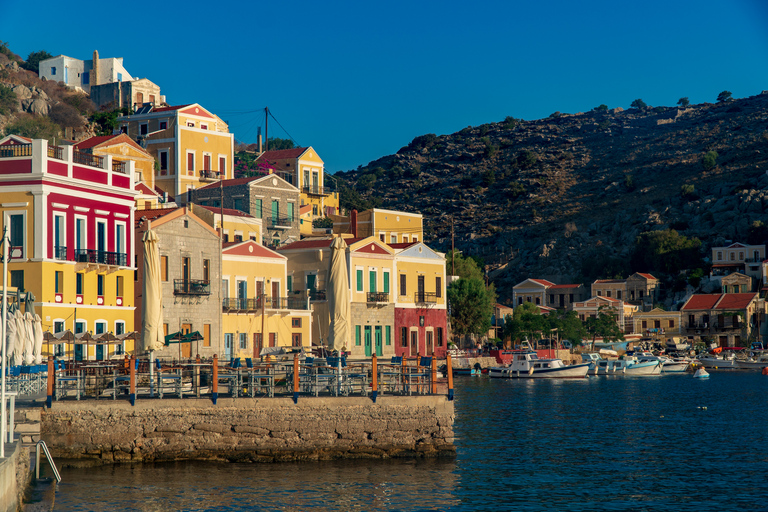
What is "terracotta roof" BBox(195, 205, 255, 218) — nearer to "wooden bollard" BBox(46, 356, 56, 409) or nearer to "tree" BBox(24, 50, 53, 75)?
"wooden bollard" BBox(46, 356, 56, 409)

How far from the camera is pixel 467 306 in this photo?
266 ft

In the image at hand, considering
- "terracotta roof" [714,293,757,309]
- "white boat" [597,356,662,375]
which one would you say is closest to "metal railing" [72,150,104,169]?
"white boat" [597,356,662,375]

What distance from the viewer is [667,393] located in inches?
2378

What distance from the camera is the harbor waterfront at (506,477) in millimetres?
22984

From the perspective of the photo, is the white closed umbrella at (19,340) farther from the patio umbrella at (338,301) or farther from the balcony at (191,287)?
the balcony at (191,287)

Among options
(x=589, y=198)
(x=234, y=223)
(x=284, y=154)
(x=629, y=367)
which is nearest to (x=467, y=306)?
(x=629, y=367)

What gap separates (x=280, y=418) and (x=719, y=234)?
115 meters

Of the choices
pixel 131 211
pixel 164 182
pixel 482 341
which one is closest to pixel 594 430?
pixel 131 211

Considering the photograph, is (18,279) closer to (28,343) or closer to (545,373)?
(28,343)

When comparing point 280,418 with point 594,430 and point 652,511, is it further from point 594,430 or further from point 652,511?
point 594,430

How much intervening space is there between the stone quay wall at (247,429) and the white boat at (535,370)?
156ft

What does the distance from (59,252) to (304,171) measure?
4945 cm

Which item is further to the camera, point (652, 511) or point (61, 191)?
point (61, 191)

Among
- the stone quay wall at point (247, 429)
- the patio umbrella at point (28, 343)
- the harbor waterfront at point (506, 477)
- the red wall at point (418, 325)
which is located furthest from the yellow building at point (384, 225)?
the stone quay wall at point (247, 429)
